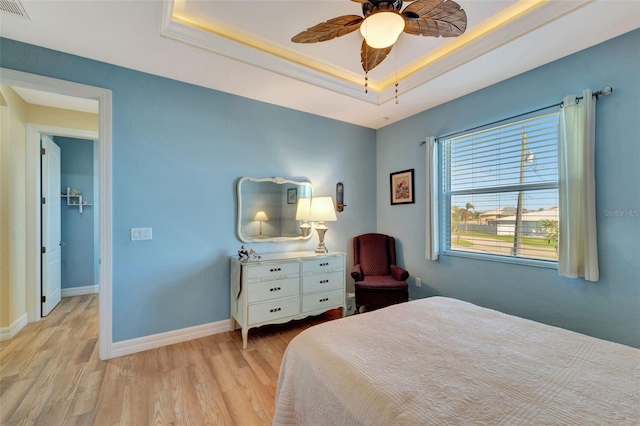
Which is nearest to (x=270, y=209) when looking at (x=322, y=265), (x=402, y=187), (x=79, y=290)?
(x=322, y=265)

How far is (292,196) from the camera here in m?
3.32

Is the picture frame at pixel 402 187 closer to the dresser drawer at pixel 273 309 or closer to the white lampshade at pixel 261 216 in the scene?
the white lampshade at pixel 261 216

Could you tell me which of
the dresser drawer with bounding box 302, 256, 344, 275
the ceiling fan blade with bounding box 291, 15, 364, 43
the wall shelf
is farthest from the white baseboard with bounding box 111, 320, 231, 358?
the wall shelf

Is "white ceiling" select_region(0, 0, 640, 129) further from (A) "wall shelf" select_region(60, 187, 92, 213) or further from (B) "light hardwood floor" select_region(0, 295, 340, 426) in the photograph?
(A) "wall shelf" select_region(60, 187, 92, 213)

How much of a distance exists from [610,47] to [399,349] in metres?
2.76

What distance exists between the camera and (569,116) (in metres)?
2.18

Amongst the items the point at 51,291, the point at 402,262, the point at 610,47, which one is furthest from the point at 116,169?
the point at 610,47

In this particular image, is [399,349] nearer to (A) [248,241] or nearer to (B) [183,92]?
(A) [248,241]

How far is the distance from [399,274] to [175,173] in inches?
107

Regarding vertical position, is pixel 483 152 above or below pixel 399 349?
above

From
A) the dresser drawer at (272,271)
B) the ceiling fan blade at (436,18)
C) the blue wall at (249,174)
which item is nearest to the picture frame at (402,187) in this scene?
the blue wall at (249,174)

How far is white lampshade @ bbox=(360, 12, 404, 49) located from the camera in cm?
147

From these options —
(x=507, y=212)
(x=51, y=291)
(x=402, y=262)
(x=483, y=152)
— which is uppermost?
(x=483, y=152)

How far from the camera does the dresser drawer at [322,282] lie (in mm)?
2914
